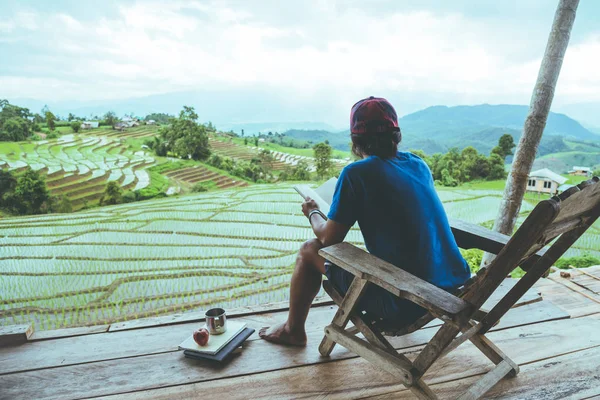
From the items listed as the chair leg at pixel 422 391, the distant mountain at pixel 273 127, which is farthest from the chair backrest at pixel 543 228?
the distant mountain at pixel 273 127

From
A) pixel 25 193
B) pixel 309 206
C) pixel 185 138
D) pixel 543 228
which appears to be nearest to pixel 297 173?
pixel 185 138

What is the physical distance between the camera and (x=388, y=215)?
51.5 inches

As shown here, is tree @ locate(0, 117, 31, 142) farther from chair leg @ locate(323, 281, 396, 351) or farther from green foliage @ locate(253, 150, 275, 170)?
chair leg @ locate(323, 281, 396, 351)

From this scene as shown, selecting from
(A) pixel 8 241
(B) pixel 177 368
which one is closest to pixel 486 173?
(B) pixel 177 368

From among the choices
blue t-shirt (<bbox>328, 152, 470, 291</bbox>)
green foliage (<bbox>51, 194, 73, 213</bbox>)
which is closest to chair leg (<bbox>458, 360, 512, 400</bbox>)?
blue t-shirt (<bbox>328, 152, 470, 291</bbox>)

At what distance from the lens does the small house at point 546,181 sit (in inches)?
137

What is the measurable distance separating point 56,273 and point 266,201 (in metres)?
1.94

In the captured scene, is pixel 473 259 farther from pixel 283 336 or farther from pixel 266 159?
pixel 266 159

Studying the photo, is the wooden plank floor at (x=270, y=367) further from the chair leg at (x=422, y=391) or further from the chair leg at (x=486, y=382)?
the chair leg at (x=422, y=391)

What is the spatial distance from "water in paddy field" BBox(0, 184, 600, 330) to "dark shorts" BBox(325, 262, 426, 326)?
1.05 meters

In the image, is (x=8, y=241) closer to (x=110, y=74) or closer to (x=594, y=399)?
(x=110, y=74)

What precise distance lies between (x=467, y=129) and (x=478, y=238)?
341 centimetres

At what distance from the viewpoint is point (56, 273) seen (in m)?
2.42

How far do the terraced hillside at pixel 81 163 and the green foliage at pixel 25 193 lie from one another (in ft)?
0.25
